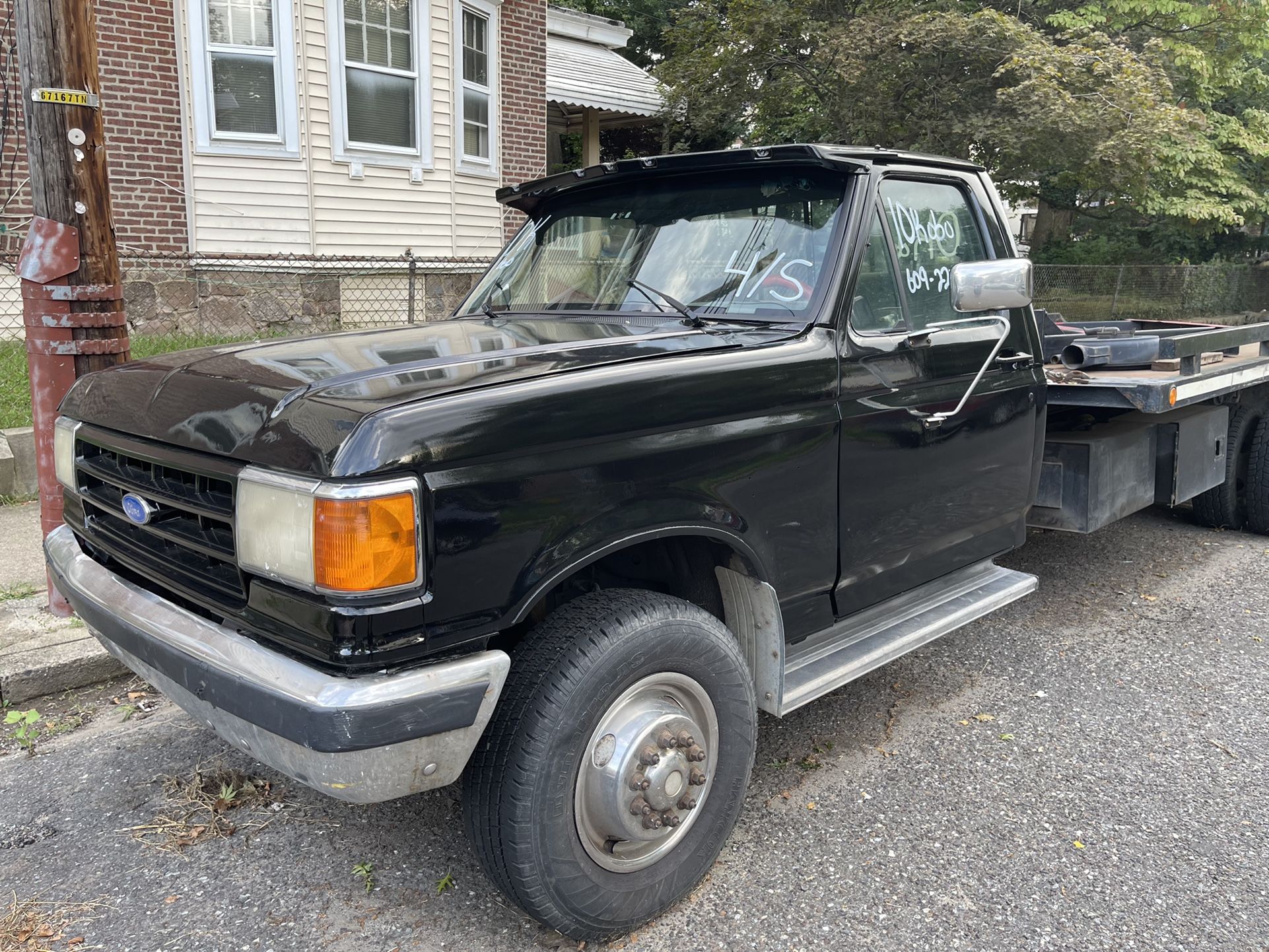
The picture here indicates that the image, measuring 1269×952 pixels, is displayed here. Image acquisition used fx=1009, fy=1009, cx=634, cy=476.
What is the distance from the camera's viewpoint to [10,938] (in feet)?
8.38

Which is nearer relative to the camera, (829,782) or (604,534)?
(604,534)

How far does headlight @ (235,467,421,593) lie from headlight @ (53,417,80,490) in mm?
1268

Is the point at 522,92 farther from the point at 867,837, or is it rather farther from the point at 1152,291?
the point at 1152,291

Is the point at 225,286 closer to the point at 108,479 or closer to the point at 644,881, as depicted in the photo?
the point at 108,479

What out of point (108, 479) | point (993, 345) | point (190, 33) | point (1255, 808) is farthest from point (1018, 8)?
point (108, 479)

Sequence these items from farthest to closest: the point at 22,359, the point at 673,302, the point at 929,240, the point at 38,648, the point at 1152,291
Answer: the point at 1152,291, the point at 22,359, the point at 38,648, the point at 929,240, the point at 673,302

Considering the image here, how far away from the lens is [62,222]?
4004 mm

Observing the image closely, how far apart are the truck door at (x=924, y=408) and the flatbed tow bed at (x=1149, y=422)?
0.70 meters

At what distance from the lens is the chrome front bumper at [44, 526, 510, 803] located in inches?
81.2

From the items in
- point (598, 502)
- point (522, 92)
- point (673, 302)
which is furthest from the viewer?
point (522, 92)

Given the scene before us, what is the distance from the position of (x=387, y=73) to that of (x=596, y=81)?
20.9 ft

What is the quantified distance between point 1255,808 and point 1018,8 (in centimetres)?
1553

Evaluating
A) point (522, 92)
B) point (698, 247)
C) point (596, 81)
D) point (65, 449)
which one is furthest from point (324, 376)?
point (596, 81)

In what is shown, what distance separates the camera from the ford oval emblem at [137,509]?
8.52ft
